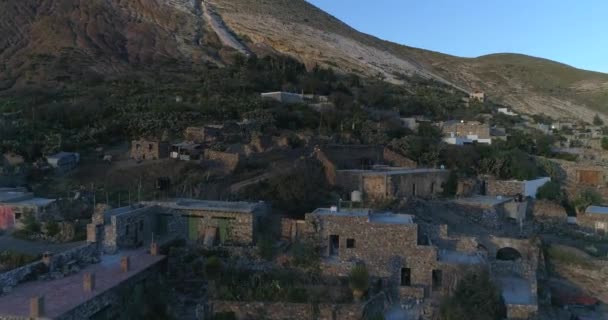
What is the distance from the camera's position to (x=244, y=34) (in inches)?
2643

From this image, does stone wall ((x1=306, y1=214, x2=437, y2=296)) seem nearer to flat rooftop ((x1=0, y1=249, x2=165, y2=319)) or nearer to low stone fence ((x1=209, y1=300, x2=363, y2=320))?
low stone fence ((x1=209, y1=300, x2=363, y2=320))

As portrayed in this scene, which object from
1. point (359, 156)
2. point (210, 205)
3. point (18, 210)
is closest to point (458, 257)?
point (210, 205)

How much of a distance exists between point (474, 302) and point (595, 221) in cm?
1231

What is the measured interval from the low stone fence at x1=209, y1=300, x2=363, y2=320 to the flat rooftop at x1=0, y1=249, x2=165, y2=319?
6.83ft

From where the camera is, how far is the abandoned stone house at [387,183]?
21062 mm

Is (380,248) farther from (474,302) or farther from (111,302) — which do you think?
(111,302)

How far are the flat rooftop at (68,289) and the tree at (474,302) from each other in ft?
21.6

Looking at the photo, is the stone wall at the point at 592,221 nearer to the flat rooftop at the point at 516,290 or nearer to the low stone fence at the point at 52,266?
the flat rooftop at the point at 516,290

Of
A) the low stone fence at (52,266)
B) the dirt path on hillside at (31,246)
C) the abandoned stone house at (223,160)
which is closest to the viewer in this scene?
the low stone fence at (52,266)

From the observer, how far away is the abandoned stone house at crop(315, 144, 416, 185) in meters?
23.9

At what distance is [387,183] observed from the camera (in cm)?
2106

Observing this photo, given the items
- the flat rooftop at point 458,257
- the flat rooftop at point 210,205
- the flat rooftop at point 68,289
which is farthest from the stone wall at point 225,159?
the flat rooftop at point 458,257

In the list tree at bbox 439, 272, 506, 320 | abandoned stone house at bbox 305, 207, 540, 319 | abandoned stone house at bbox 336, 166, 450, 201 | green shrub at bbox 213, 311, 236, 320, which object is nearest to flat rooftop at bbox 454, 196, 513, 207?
abandoned stone house at bbox 336, 166, 450, 201

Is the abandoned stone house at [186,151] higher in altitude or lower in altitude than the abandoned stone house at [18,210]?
higher
